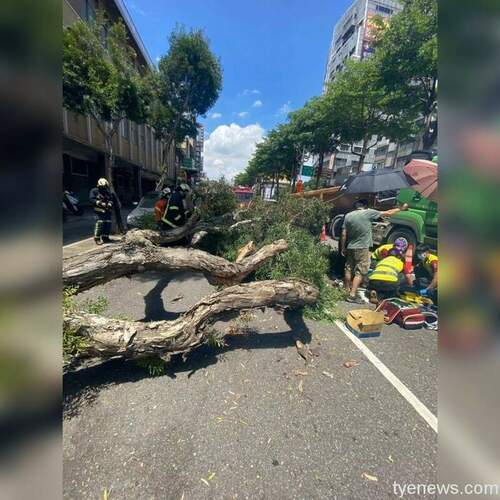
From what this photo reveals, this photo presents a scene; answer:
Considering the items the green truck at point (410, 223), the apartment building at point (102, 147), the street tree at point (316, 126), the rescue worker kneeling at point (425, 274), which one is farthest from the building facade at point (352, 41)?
the rescue worker kneeling at point (425, 274)

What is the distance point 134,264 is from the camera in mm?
3092

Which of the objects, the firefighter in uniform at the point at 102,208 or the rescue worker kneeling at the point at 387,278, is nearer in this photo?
the rescue worker kneeling at the point at 387,278

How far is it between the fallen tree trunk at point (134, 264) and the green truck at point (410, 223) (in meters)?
5.39

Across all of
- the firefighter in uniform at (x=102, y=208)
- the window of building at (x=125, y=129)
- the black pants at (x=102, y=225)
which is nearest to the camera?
the firefighter in uniform at (x=102, y=208)

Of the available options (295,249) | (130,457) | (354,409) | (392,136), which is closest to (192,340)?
(130,457)

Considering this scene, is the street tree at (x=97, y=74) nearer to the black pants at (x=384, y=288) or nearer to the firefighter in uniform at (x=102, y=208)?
the firefighter in uniform at (x=102, y=208)

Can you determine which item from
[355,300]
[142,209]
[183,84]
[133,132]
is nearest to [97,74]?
[142,209]

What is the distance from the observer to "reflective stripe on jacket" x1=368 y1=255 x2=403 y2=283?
15.4 ft

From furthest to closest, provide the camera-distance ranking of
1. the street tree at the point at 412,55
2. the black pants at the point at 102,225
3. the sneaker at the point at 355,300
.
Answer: the street tree at the point at 412,55 → the black pants at the point at 102,225 → the sneaker at the point at 355,300

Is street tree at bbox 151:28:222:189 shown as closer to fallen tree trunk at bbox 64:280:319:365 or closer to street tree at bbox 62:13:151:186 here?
street tree at bbox 62:13:151:186

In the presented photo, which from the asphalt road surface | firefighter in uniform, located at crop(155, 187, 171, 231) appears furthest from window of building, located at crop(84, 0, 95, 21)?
the asphalt road surface

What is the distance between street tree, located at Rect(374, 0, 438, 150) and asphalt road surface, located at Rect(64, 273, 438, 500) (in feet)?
34.8

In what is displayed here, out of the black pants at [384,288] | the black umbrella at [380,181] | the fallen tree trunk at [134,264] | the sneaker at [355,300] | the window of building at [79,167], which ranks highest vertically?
the window of building at [79,167]

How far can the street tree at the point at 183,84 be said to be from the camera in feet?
44.5
